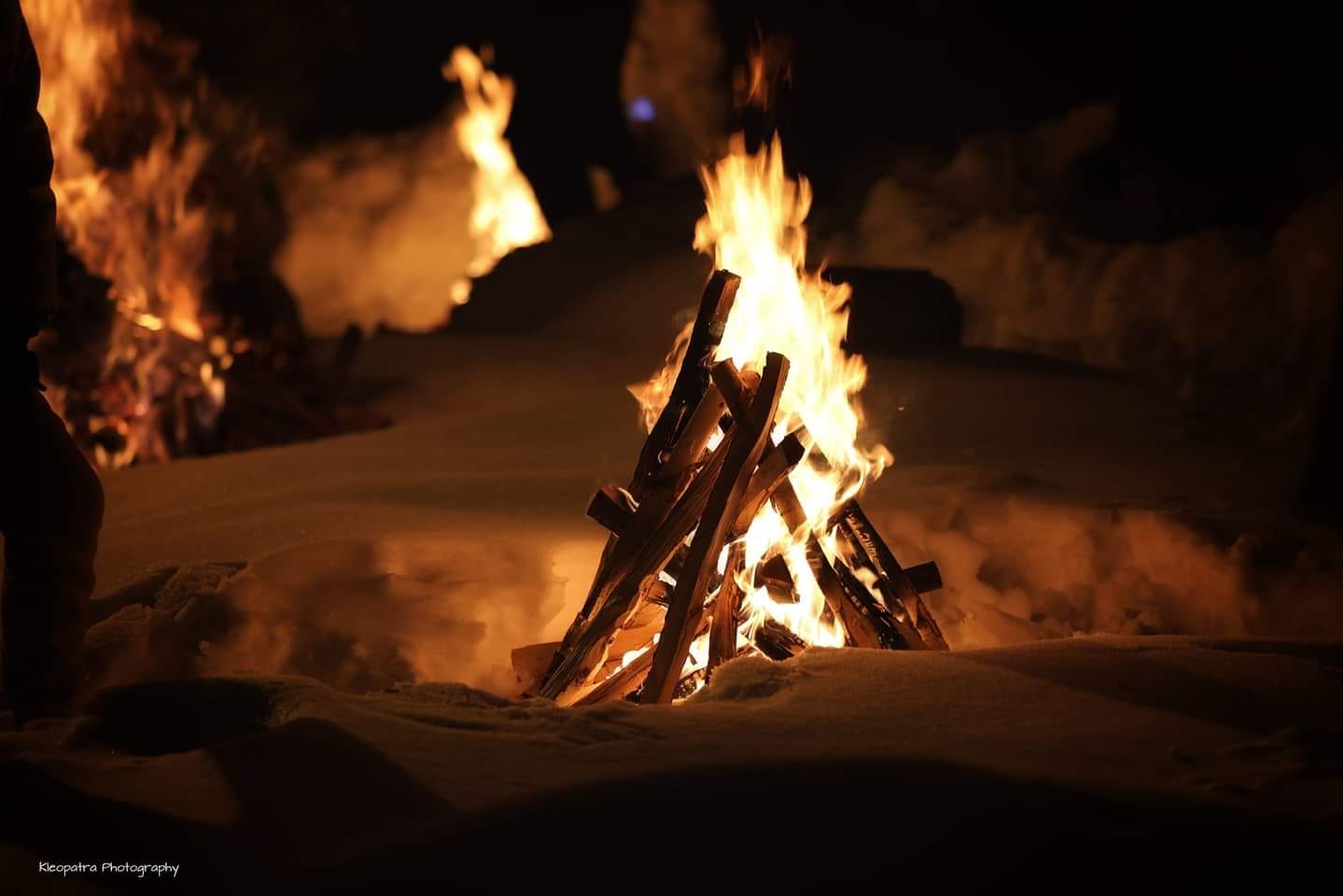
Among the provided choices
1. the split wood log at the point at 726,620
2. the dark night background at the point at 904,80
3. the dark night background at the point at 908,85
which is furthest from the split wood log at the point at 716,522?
the dark night background at the point at 904,80

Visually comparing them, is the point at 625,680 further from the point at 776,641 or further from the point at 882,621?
the point at 882,621

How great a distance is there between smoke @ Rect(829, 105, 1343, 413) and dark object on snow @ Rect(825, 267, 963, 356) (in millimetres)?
832

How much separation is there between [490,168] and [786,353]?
13772mm

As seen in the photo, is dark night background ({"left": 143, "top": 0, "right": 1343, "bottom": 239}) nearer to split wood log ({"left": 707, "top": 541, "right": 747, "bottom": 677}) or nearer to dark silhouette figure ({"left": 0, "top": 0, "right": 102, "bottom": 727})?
split wood log ({"left": 707, "top": 541, "right": 747, "bottom": 677})

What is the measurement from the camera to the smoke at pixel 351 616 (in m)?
3.90

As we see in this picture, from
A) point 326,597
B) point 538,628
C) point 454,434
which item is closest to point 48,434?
point 326,597

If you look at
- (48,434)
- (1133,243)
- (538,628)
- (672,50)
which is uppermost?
(672,50)

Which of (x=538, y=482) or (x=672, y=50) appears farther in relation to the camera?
(x=672, y=50)

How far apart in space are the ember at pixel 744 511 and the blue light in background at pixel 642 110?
12.8m

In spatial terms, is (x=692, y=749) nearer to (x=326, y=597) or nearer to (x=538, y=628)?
(x=538, y=628)

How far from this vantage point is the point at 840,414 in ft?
14.1

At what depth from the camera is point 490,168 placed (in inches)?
667

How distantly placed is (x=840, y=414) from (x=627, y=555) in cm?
114

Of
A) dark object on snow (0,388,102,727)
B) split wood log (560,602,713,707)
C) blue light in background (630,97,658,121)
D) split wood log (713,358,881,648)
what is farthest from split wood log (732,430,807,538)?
blue light in background (630,97,658,121)
